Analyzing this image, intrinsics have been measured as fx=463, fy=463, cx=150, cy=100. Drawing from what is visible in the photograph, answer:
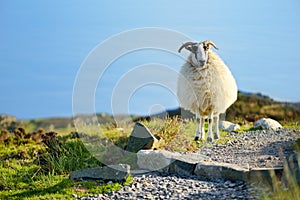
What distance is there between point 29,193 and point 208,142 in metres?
5.18

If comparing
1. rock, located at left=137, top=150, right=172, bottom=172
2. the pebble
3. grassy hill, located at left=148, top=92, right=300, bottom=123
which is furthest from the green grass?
grassy hill, located at left=148, top=92, right=300, bottom=123

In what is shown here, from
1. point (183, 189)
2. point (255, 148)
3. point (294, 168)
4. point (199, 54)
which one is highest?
point (199, 54)

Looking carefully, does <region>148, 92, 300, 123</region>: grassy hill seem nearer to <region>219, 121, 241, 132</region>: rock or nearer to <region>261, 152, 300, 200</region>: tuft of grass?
<region>219, 121, 241, 132</region>: rock

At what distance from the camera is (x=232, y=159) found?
10125 millimetres

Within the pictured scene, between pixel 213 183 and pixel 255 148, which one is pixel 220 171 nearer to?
pixel 213 183

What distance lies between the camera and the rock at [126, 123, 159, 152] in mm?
10562

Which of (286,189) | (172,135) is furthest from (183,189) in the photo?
(172,135)

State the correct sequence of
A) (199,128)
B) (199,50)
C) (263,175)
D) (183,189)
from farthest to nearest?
(199,128) < (199,50) < (183,189) < (263,175)

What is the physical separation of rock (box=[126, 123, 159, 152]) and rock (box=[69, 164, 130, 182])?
1637mm

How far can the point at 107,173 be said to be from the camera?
895 cm

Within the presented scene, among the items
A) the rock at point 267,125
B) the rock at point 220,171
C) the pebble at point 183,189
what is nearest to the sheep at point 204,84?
the rock at point 267,125

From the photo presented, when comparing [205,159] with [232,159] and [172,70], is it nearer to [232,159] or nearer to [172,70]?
[232,159]

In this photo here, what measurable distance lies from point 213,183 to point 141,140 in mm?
2545

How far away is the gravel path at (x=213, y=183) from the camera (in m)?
7.92
